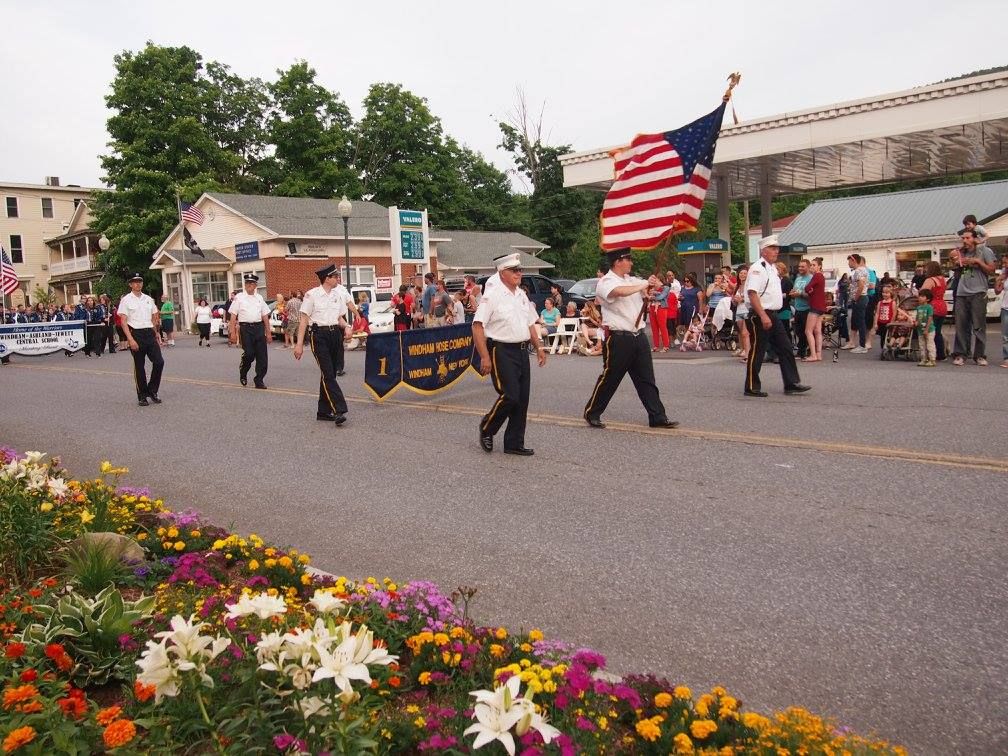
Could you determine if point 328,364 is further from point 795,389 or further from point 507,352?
point 795,389

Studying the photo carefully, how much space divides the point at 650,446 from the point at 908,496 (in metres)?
2.61

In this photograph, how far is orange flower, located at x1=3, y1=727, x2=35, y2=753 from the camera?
7.82 feet

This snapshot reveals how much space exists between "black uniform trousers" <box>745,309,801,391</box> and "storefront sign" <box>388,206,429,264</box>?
21.2 metres

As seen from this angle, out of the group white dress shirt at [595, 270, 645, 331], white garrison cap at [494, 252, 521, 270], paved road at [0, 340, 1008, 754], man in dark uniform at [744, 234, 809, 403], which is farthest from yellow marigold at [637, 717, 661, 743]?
man in dark uniform at [744, 234, 809, 403]

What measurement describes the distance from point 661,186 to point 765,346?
4404 millimetres

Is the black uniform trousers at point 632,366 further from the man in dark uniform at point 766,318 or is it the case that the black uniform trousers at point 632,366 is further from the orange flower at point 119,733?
the orange flower at point 119,733

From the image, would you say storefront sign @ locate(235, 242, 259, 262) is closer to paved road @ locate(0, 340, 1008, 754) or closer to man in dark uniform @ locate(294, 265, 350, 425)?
paved road @ locate(0, 340, 1008, 754)

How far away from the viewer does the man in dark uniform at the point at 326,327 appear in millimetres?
Result: 10500

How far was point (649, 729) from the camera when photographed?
267cm

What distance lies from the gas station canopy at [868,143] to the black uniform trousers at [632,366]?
46.7 feet

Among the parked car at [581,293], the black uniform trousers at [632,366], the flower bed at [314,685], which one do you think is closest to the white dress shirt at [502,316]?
the black uniform trousers at [632,366]

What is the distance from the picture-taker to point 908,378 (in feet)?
39.9

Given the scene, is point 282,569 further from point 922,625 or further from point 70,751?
point 922,625

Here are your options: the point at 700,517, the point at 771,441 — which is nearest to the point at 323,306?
the point at 771,441
